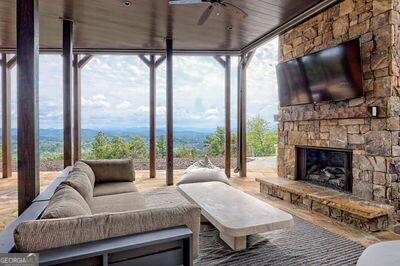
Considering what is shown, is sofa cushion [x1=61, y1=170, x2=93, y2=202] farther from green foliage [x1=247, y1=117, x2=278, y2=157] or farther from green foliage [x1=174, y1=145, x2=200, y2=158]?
green foliage [x1=247, y1=117, x2=278, y2=157]

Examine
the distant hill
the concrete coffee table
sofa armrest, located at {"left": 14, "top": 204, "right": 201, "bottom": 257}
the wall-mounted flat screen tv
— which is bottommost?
the concrete coffee table

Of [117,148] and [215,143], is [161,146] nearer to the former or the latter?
[117,148]

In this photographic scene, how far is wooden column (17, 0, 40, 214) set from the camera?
7.75ft

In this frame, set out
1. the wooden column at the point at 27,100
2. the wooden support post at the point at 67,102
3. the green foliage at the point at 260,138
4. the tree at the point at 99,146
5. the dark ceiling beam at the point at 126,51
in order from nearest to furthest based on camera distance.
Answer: the wooden column at the point at 27,100, the wooden support post at the point at 67,102, the dark ceiling beam at the point at 126,51, the tree at the point at 99,146, the green foliage at the point at 260,138

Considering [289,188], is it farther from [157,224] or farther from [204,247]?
[157,224]

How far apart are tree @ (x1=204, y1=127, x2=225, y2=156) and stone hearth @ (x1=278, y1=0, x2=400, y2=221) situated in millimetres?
3735

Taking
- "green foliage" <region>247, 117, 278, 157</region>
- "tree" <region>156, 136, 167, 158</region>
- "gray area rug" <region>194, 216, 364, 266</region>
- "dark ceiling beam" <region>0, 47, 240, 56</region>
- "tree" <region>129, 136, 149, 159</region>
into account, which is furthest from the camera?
"green foliage" <region>247, 117, 278, 157</region>

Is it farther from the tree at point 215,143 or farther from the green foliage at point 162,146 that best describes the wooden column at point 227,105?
the tree at point 215,143

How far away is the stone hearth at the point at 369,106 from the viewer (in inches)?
129

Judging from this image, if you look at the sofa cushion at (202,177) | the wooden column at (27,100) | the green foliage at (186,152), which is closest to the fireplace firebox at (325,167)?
the sofa cushion at (202,177)

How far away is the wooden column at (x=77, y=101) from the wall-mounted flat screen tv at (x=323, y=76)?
469 centimetres

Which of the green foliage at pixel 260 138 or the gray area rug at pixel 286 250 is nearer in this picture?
the gray area rug at pixel 286 250

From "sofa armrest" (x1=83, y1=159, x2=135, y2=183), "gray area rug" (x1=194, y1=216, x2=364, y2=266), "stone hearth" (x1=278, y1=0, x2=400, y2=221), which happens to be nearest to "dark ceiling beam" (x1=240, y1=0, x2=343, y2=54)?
"stone hearth" (x1=278, y1=0, x2=400, y2=221)

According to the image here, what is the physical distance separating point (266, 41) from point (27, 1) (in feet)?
14.5
